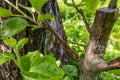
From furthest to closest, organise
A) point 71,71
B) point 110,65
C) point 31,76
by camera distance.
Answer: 1. point 71,71
2. point 110,65
3. point 31,76

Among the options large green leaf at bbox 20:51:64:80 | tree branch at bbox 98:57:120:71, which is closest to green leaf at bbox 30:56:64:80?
large green leaf at bbox 20:51:64:80

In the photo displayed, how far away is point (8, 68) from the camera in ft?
3.58

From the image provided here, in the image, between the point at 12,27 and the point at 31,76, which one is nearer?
the point at 31,76

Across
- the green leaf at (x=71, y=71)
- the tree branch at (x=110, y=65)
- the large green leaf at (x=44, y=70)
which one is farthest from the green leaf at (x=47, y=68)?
the green leaf at (x=71, y=71)

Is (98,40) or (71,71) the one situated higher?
(98,40)

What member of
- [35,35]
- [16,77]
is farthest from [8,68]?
[35,35]

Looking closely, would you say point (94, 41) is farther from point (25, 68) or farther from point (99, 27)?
point (25, 68)

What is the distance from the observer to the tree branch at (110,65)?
54 centimetres

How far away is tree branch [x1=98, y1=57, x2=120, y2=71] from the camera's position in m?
0.54

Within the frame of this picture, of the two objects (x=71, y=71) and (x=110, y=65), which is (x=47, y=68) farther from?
(x=71, y=71)

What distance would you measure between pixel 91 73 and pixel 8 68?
21.0 inches

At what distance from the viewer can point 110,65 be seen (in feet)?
→ 1.87

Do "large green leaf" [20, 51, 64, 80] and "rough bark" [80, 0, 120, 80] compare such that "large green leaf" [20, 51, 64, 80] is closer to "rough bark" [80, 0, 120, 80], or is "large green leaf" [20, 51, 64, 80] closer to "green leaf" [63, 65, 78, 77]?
"rough bark" [80, 0, 120, 80]

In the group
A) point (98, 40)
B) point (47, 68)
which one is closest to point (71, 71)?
point (98, 40)
